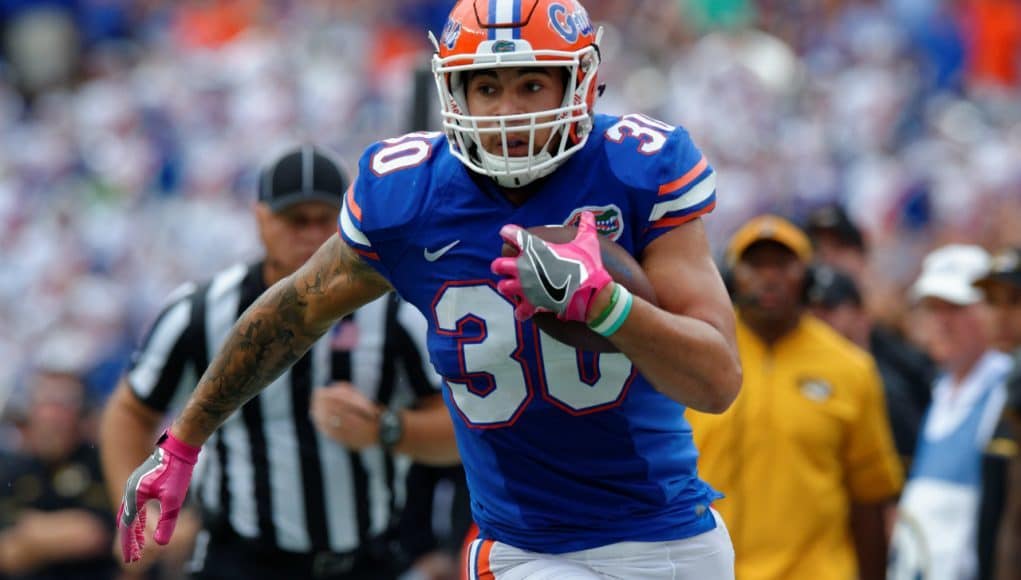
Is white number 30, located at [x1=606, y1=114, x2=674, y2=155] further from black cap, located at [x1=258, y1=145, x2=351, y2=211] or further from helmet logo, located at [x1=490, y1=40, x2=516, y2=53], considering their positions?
black cap, located at [x1=258, y1=145, x2=351, y2=211]

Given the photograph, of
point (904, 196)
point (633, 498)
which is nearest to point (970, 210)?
point (904, 196)

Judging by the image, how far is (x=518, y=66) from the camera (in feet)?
10.8

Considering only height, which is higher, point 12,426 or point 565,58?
point 565,58

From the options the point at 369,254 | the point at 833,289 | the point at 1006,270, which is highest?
the point at 369,254

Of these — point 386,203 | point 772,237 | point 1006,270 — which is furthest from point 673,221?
point 1006,270

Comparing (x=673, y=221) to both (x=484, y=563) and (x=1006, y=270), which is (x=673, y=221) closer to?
(x=484, y=563)

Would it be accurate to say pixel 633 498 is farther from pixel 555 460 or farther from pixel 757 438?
pixel 757 438

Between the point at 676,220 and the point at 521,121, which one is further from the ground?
the point at 521,121

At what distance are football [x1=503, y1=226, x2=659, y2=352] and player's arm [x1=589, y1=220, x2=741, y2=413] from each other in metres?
0.07

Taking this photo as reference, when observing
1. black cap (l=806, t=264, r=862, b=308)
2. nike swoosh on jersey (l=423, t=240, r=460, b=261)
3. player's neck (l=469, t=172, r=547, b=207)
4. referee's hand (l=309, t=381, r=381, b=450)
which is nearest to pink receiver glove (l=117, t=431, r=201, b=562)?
nike swoosh on jersey (l=423, t=240, r=460, b=261)

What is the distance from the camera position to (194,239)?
13.2 m

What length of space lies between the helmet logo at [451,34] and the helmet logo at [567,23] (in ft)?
0.62

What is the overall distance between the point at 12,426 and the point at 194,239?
474 centimetres

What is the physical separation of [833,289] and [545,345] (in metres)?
3.29
